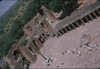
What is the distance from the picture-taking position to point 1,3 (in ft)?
297

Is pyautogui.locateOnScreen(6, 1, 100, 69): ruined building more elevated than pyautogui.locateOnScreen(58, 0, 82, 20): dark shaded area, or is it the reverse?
pyautogui.locateOnScreen(6, 1, 100, 69): ruined building

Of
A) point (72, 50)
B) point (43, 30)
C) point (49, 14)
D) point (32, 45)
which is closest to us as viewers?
point (72, 50)

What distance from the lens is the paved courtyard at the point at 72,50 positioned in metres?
36.1

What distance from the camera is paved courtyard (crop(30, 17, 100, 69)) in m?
36.1

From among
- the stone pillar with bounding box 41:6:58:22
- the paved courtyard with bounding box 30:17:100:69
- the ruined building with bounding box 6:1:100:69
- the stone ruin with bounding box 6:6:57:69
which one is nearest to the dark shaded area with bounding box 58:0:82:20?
the stone pillar with bounding box 41:6:58:22

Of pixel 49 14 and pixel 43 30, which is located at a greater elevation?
pixel 49 14

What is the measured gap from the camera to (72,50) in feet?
132

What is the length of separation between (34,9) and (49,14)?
47.6 feet

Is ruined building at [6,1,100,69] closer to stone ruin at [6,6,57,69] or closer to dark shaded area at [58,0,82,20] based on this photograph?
stone ruin at [6,6,57,69]

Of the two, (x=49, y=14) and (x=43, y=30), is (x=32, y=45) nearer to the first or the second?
(x=43, y=30)

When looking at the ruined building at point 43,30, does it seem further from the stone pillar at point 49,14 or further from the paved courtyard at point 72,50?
the paved courtyard at point 72,50

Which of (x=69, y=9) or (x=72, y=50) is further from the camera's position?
(x=69, y=9)

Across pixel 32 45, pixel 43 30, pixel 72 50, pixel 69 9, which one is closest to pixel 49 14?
pixel 69 9

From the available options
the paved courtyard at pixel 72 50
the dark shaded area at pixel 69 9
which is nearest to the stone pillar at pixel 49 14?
the dark shaded area at pixel 69 9
